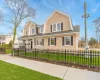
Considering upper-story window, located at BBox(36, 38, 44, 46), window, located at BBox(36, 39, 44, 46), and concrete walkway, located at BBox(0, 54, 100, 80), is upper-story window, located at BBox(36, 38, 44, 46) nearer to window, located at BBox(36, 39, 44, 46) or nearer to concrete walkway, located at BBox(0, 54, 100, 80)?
window, located at BBox(36, 39, 44, 46)

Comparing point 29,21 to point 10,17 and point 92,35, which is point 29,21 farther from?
point 92,35

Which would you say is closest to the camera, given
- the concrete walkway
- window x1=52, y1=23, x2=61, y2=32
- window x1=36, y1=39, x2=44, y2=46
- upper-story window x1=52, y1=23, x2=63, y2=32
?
the concrete walkway

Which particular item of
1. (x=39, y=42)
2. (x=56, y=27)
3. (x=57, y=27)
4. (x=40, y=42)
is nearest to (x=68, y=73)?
(x=57, y=27)

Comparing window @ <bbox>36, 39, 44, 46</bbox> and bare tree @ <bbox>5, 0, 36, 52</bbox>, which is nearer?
window @ <bbox>36, 39, 44, 46</bbox>

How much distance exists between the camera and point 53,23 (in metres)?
22.0

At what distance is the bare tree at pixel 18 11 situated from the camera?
86.2 ft

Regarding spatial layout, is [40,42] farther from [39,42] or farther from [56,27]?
[56,27]

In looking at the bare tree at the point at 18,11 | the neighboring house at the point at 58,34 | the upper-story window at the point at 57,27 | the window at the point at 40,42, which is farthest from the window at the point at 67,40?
the bare tree at the point at 18,11

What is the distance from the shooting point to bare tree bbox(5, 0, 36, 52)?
1034 inches

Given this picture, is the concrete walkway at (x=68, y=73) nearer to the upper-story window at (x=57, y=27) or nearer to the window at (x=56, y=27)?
the upper-story window at (x=57, y=27)

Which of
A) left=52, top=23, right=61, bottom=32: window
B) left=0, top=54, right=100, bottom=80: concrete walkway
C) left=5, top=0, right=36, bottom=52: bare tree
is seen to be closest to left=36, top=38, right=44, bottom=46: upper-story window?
left=52, top=23, right=61, bottom=32: window

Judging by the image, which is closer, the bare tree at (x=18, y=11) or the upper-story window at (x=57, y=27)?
the upper-story window at (x=57, y=27)

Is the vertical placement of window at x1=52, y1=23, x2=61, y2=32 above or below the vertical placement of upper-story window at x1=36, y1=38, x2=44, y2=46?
above

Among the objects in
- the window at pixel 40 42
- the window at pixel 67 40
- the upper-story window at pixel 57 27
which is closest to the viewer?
the window at pixel 67 40
